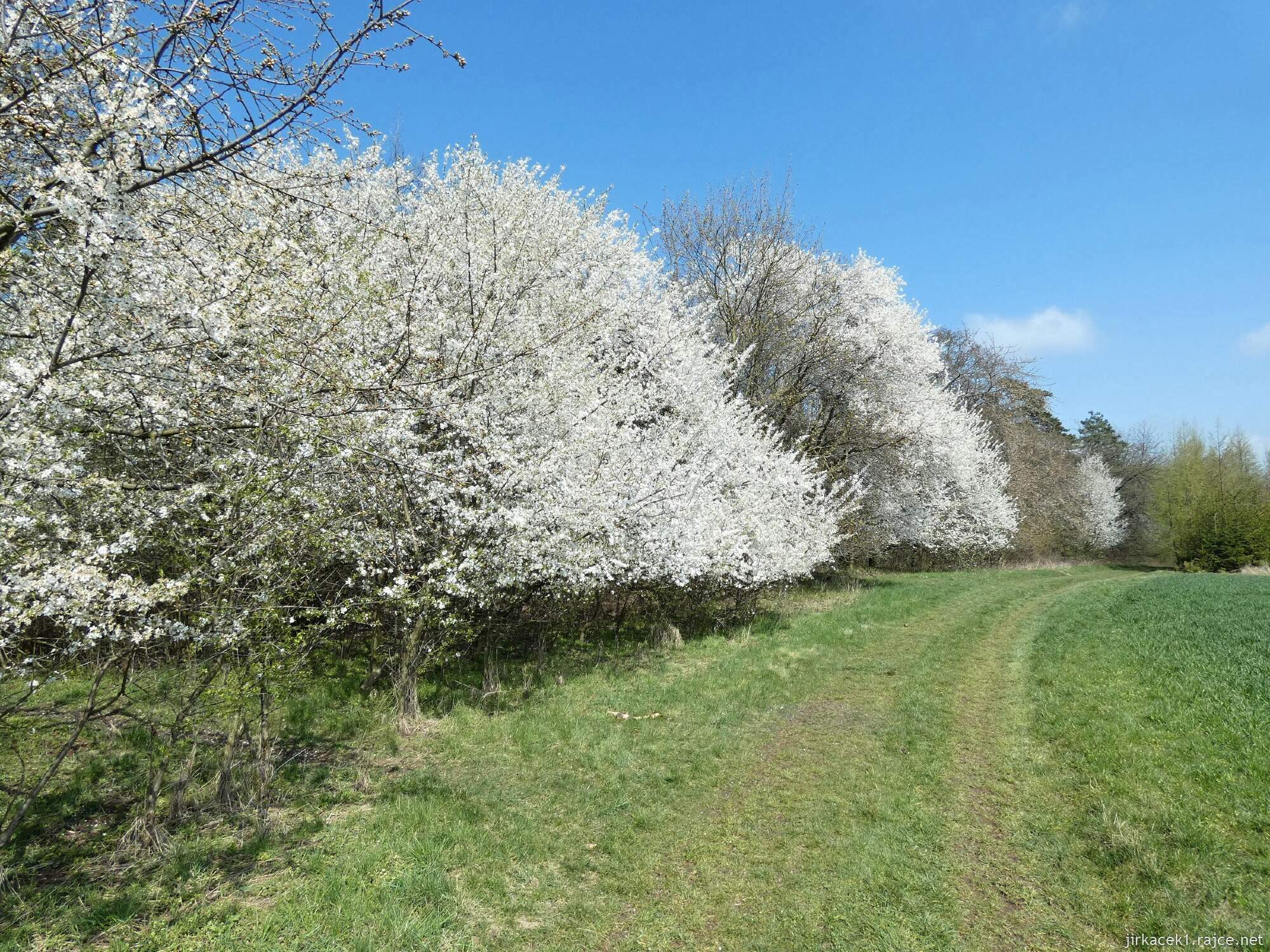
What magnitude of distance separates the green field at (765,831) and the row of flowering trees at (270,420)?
1.12 meters

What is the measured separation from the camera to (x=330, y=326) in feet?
20.9

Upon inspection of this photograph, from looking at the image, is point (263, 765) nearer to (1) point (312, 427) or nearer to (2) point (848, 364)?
(1) point (312, 427)

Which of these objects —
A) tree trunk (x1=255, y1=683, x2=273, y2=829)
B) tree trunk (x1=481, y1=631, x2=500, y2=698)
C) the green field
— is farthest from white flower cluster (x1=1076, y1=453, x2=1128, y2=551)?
tree trunk (x1=255, y1=683, x2=273, y2=829)

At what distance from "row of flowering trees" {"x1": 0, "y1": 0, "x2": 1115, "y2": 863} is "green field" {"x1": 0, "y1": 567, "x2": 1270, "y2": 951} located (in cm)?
112

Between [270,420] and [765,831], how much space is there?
18.7ft

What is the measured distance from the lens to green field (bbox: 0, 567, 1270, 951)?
4.32 metres

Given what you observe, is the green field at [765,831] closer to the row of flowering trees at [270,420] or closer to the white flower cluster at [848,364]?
the row of flowering trees at [270,420]

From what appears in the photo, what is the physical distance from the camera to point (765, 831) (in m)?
5.63

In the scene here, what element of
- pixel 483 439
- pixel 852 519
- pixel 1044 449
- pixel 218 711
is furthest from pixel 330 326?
pixel 1044 449

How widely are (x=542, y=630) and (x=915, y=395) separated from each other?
61.5ft

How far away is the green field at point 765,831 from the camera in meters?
4.32

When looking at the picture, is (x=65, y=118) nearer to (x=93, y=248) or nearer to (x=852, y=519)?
(x=93, y=248)

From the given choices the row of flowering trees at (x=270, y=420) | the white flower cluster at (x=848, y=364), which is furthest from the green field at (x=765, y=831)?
the white flower cluster at (x=848, y=364)

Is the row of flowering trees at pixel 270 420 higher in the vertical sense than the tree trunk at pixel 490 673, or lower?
higher
